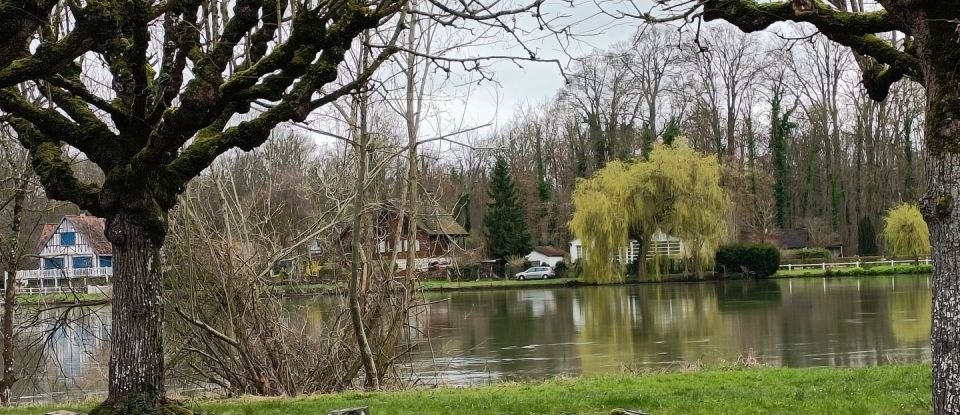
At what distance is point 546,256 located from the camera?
207 feet


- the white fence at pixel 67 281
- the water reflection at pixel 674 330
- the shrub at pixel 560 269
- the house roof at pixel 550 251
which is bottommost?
the water reflection at pixel 674 330

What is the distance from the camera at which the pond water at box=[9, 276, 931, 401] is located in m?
16.7

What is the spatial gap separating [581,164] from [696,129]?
28.0 ft

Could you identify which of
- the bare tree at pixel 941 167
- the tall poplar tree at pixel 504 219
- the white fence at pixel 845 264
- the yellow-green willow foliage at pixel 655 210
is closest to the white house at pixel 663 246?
the yellow-green willow foliage at pixel 655 210

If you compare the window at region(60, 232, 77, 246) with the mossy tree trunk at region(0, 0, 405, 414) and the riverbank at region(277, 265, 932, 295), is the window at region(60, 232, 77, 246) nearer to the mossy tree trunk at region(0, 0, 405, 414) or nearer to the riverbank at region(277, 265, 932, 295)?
the riverbank at region(277, 265, 932, 295)

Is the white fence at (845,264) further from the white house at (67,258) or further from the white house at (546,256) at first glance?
the white house at (67,258)

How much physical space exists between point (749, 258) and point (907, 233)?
32.1 feet

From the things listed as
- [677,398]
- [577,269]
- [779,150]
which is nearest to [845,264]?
[779,150]

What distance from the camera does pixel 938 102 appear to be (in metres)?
5.55

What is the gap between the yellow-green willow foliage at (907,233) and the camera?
166 feet

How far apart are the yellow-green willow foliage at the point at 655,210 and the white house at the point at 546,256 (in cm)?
1342

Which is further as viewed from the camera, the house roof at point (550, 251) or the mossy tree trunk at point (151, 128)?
the house roof at point (550, 251)

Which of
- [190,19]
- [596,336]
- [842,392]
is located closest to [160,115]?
[190,19]

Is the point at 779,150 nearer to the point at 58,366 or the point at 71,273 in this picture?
the point at 71,273
